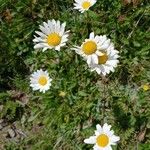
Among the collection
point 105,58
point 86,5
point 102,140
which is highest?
point 86,5

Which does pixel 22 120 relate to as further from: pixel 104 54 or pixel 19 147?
pixel 104 54

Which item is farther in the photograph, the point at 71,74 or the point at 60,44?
the point at 71,74

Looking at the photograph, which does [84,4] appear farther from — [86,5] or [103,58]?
A: [103,58]

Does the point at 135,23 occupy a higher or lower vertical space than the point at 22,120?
higher

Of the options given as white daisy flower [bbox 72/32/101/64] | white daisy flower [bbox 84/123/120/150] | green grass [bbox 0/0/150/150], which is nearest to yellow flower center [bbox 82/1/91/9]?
green grass [bbox 0/0/150/150]

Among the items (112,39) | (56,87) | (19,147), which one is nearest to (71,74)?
(56,87)

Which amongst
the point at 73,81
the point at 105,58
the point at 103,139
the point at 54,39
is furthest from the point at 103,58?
the point at 73,81
